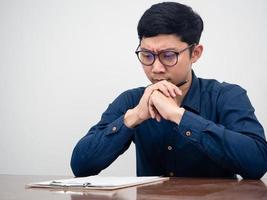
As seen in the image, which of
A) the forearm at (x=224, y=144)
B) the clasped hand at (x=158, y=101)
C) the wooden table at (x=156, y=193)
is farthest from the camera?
the clasped hand at (x=158, y=101)

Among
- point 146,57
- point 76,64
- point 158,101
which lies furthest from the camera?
point 76,64

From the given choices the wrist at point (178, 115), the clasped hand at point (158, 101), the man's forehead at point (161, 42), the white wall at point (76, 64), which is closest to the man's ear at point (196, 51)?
the man's forehead at point (161, 42)

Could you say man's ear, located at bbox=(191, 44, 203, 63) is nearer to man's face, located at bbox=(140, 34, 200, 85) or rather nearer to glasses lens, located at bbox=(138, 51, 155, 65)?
man's face, located at bbox=(140, 34, 200, 85)

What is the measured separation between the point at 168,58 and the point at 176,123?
301mm

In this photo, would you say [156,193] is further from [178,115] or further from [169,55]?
[169,55]

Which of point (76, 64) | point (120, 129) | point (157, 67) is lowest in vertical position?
point (120, 129)

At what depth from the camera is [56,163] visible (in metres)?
2.57

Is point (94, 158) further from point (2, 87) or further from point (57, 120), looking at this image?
point (2, 87)

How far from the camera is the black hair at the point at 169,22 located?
167 cm

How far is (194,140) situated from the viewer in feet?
4.81

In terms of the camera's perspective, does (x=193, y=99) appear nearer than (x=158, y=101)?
No

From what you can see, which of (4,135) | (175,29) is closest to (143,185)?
(175,29)

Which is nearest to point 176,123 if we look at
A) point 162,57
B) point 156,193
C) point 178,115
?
point 178,115

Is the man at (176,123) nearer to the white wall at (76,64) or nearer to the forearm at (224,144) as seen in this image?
the forearm at (224,144)
